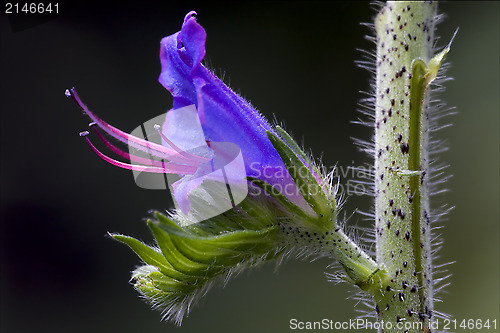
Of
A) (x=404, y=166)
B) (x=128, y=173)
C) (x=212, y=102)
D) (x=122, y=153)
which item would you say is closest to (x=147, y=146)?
(x=122, y=153)

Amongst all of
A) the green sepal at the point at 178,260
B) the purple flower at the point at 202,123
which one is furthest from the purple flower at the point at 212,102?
the green sepal at the point at 178,260

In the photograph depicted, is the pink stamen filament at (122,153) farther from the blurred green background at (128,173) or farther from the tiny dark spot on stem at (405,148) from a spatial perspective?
Result: the blurred green background at (128,173)

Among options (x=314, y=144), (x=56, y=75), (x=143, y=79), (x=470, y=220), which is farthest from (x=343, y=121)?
(x=56, y=75)

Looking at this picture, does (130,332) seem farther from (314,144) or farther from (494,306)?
(494,306)

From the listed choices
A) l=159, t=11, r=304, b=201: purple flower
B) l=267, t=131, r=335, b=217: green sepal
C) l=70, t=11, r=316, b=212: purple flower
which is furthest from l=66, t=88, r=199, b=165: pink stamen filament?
l=267, t=131, r=335, b=217: green sepal

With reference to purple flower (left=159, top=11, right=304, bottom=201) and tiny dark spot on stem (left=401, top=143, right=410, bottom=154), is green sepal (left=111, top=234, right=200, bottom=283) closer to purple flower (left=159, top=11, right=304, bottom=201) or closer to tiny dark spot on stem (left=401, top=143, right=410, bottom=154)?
purple flower (left=159, top=11, right=304, bottom=201)

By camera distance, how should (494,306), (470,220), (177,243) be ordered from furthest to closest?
(470,220) < (494,306) < (177,243)
